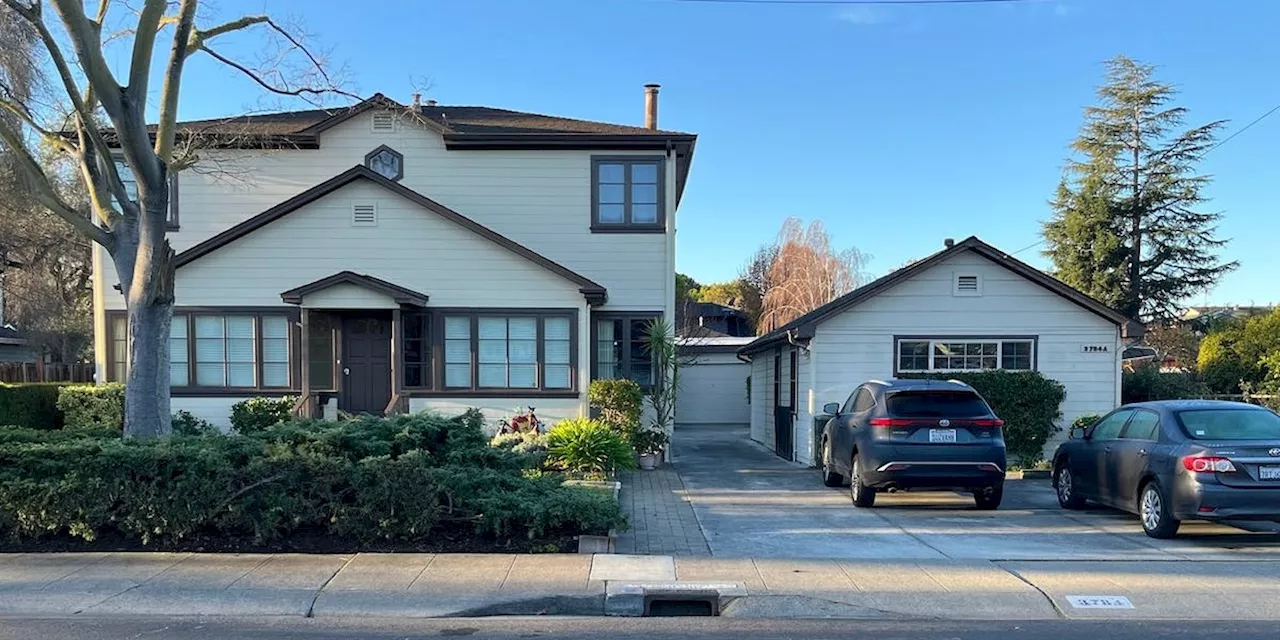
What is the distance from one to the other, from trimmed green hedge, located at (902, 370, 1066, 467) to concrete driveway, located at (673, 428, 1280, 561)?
1.31 metres

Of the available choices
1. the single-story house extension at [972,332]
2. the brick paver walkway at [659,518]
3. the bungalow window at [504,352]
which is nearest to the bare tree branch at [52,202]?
the bungalow window at [504,352]

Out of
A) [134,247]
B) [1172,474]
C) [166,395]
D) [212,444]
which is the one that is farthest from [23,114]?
[1172,474]

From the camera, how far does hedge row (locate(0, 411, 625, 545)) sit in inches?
300

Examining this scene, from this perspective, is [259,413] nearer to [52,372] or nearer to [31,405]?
[31,405]

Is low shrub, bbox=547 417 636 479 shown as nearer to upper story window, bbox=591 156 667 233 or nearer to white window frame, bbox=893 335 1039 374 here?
upper story window, bbox=591 156 667 233

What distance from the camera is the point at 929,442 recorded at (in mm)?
10258

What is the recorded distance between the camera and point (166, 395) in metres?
9.83

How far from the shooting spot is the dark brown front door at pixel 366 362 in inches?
622

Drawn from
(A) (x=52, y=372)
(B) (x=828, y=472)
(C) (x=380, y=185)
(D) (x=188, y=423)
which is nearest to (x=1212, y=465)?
(B) (x=828, y=472)

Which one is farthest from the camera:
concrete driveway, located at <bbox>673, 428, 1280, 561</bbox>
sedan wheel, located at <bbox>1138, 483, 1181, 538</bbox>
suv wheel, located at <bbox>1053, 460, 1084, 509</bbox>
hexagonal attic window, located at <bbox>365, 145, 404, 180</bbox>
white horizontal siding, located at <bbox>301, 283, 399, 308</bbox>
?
hexagonal attic window, located at <bbox>365, 145, 404, 180</bbox>

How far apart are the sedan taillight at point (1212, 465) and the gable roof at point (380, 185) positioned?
9.50 metres

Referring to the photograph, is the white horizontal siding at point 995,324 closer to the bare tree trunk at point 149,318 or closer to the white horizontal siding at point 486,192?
the white horizontal siding at point 486,192

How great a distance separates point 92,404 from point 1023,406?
17.0 metres

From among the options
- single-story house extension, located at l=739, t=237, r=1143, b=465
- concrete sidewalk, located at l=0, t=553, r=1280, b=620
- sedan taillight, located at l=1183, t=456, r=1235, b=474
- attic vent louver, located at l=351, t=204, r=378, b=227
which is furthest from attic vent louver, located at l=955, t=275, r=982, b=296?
attic vent louver, located at l=351, t=204, r=378, b=227
